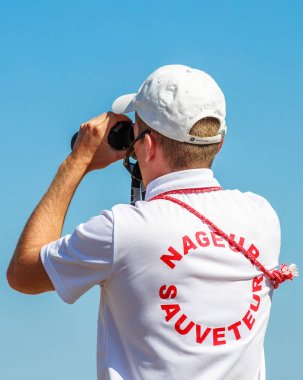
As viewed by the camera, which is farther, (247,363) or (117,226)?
(247,363)

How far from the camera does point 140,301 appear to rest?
197 inches

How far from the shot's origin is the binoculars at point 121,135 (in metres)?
5.81

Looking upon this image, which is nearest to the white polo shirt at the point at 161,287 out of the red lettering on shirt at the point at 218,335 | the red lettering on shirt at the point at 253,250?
the red lettering on shirt at the point at 218,335

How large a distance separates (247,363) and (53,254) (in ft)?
4.88

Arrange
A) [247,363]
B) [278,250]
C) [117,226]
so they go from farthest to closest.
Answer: [278,250] < [247,363] < [117,226]

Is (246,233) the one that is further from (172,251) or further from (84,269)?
(84,269)

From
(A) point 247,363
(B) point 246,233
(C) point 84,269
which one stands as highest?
(B) point 246,233

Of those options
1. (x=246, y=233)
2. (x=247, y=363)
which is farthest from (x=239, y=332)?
(x=246, y=233)

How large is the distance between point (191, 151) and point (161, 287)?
0.93m

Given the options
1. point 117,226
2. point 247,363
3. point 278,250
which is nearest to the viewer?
point 117,226

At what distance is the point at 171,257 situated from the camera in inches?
196

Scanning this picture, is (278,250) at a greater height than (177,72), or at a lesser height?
lesser

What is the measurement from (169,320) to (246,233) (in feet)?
2.72

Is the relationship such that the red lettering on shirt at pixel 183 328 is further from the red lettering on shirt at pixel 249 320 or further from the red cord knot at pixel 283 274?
the red cord knot at pixel 283 274
